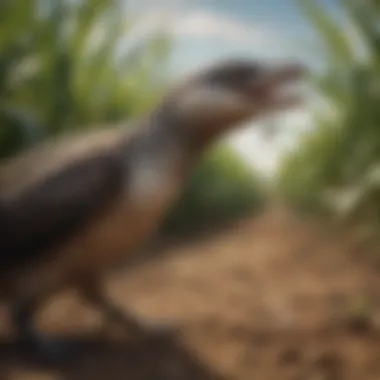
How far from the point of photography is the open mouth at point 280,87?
94 centimetres

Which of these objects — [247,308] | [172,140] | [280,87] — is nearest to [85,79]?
[172,140]

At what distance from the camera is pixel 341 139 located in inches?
38.6

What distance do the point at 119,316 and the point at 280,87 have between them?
34 centimetres

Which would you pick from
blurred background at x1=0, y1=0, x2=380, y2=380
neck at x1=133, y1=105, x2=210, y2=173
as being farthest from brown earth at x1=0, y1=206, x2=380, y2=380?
neck at x1=133, y1=105, x2=210, y2=173

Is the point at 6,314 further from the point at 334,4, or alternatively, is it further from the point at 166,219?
the point at 334,4

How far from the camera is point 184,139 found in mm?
969

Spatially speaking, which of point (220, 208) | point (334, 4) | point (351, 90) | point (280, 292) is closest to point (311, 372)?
point (280, 292)

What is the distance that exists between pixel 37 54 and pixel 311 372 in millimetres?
529

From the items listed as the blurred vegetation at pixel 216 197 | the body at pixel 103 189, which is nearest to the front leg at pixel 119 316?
the body at pixel 103 189

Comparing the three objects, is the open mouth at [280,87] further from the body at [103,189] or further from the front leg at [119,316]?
the front leg at [119,316]

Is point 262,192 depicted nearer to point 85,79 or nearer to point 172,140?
point 172,140

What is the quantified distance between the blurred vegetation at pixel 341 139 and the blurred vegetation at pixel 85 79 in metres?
0.07

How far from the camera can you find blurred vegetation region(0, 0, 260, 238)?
971 mm

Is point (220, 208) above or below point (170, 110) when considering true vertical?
below
